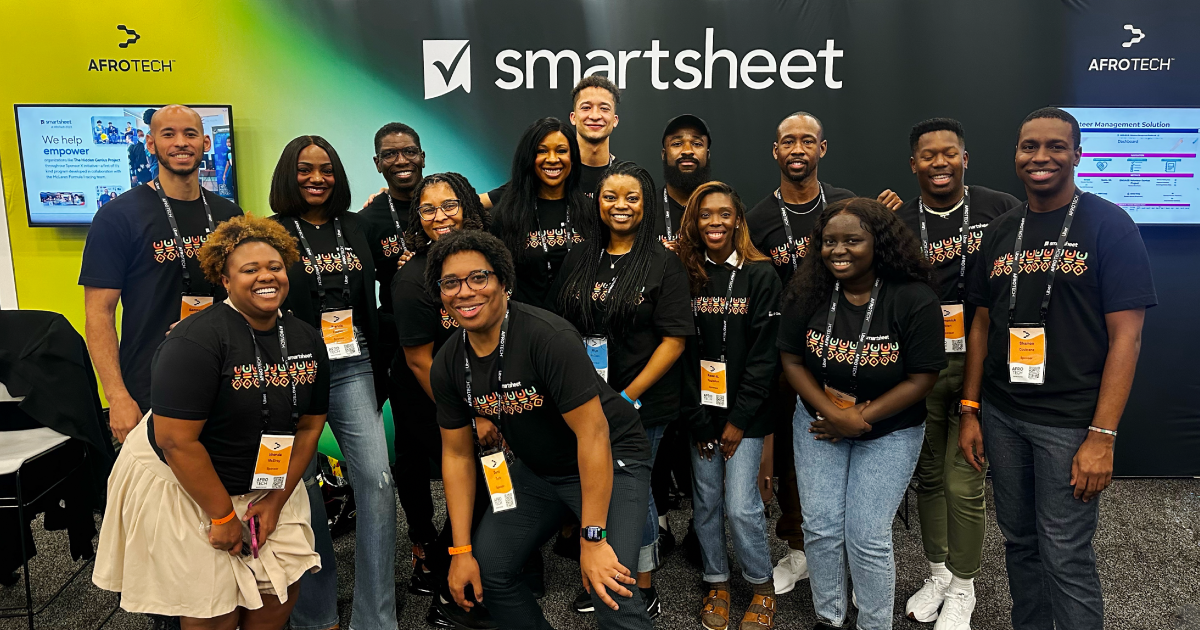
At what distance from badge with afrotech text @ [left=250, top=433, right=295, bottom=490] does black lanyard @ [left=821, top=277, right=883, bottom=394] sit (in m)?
1.74

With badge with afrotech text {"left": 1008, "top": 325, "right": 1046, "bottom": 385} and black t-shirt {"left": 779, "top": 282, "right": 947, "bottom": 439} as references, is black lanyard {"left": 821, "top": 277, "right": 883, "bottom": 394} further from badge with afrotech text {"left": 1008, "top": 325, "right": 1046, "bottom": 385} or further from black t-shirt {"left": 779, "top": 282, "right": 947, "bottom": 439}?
badge with afrotech text {"left": 1008, "top": 325, "right": 1046, "bottom": 385}

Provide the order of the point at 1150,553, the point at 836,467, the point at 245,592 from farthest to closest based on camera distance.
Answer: the point at 1150,553
the point at 836,467
the point at 245,592

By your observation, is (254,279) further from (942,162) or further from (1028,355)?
(942,162)

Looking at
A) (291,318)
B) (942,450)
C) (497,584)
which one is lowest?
(497,584)

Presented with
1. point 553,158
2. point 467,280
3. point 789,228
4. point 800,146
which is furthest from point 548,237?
point 800,146

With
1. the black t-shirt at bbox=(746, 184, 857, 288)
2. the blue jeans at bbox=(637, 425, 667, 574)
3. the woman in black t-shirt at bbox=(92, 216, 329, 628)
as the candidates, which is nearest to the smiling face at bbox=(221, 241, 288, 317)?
the woman in black t-shirt at bbox=(92, 216, 329, 628)

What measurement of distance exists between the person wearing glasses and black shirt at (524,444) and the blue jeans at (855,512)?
63 cm

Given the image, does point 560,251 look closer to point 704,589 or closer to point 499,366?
point 499,366

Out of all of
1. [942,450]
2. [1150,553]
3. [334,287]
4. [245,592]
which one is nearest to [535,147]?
[334,287]

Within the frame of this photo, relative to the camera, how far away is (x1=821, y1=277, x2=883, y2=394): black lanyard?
7.43ft

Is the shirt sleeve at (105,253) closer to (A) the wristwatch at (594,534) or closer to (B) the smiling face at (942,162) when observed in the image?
(A) the wristwatch at (594,534)

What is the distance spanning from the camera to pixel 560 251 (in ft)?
9.39

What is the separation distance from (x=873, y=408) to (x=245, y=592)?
80.3 inches

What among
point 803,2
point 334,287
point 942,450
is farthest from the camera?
point 803,2
